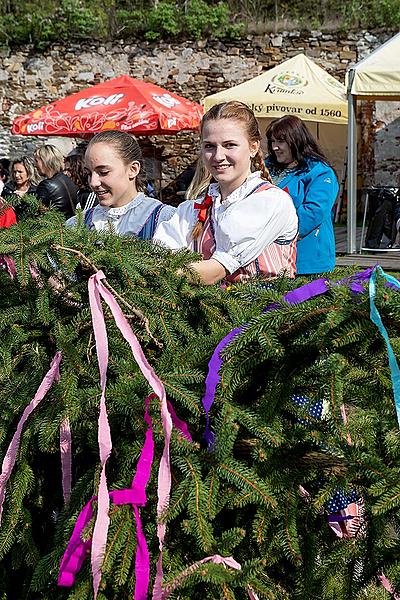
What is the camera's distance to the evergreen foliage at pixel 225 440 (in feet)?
5.24

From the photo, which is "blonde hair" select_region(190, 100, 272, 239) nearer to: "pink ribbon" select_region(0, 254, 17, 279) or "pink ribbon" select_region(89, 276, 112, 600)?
"pink ribbon" select_region(0, 254, 17, 279)

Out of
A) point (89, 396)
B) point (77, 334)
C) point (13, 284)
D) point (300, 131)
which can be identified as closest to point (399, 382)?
point (89, 396)

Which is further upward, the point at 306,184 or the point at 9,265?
the point at 9,265

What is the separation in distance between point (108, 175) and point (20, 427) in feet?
5.05

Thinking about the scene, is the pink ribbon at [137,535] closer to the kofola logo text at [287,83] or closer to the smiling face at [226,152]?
the smiling face at [226,152]

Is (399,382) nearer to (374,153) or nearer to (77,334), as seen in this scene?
(77,334)

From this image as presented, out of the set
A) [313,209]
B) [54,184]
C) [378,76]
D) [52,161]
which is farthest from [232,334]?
[378,76]

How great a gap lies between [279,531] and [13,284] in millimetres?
974

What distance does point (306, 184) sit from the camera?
4457mm

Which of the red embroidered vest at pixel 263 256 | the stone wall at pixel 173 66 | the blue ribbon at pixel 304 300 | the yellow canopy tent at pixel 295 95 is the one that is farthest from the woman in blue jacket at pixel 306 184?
the stone wall at pixel 173 66

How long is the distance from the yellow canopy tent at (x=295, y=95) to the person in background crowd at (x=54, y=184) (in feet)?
14.6

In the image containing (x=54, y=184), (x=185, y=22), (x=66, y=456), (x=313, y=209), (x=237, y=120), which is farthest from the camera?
(x=185, y=22)

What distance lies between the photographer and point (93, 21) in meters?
15.7

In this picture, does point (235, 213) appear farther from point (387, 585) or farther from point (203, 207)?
point (387, 585)
